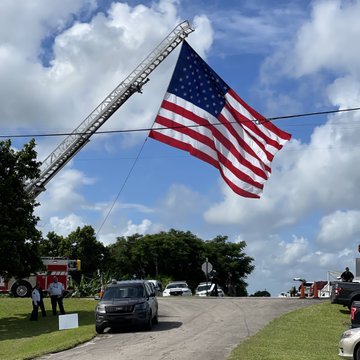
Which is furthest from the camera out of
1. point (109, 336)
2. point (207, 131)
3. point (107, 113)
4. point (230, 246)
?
point (230, 246)

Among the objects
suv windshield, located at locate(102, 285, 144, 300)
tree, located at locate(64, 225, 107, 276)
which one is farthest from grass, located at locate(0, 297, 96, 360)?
tree, located at locate(64, 225, 107, 276)

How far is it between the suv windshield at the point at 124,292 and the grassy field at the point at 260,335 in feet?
4.20

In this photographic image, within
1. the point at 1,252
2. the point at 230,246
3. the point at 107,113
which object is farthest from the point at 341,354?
the point at 230,246

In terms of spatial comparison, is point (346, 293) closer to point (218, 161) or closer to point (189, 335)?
point (189, 335)

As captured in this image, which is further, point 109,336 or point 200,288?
point 200,288

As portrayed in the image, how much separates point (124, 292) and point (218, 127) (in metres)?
9.21

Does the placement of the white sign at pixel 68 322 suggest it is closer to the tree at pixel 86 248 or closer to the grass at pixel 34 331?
the grass at pixel 34 331

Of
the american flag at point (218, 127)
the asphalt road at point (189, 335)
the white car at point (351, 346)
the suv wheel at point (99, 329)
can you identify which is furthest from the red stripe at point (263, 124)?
the suv wheel at point (99, 329)

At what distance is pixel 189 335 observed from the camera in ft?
62.7

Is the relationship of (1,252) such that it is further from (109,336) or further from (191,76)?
(191,76)

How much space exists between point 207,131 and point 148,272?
65871 mm

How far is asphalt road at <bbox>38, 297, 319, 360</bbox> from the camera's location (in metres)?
15.4

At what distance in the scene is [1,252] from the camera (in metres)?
26.6

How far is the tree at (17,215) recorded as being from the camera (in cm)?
2691
